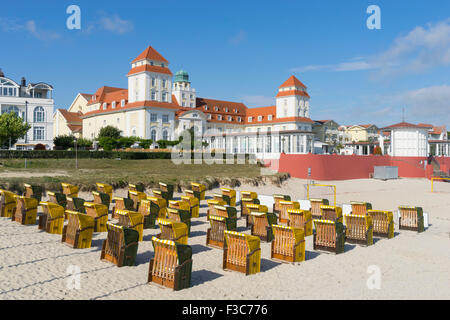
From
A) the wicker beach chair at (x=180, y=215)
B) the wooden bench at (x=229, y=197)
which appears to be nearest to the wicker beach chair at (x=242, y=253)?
the wicker beach chair at (x=180, y=215)

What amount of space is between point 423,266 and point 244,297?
589cm

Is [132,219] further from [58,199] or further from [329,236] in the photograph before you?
[329,236]

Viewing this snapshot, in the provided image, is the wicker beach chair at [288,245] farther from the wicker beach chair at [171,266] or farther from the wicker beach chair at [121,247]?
the wicker beach chair at [121,247]

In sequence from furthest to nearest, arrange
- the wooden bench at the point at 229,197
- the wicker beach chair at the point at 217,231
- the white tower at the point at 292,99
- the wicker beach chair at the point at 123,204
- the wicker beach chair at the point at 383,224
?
1. the white tower at the point at 292,99
2. the wooden bench at the point at 229,197
3. the wicker beach chair at the point at 123,204
4. the wicker beach chair at the point at 383,224
5. the wicker beach chair at the point at 217,231

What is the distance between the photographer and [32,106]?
210 feet

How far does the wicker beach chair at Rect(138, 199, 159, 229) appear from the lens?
15117mm

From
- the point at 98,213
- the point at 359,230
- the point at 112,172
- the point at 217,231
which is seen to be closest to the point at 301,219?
the point at 359,230

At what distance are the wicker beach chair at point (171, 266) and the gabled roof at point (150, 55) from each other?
65.3 m

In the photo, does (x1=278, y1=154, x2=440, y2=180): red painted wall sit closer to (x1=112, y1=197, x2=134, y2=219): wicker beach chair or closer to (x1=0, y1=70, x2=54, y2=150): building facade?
(x1=112, y1=197, x2=134, y2=219): wicker beach chair

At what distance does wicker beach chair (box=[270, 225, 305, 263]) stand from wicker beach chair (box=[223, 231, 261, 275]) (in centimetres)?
141

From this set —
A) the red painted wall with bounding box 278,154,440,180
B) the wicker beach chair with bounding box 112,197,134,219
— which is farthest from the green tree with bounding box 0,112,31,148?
the wicker beach chair with bounding box 112,197,134,219

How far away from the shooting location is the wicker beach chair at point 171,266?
28.1 feet

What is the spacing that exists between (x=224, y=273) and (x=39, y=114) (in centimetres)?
6389
